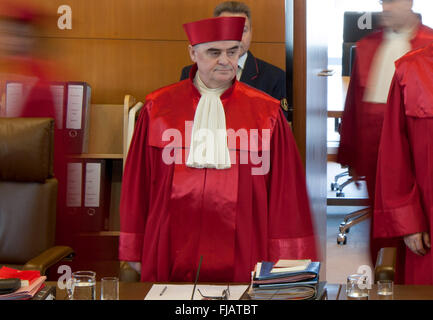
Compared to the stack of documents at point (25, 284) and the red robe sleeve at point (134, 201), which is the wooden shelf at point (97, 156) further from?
the stack of documents at point (25, 284)

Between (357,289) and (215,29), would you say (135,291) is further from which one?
(215,29)

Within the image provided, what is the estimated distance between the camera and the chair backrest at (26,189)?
193 cm

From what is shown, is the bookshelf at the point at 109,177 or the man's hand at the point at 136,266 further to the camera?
the bookshelf at the point at 109,177

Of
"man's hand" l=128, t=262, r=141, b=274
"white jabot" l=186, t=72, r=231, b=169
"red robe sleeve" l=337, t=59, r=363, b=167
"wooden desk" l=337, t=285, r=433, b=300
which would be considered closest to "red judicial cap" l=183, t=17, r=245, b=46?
"white jabot" l=186, t=72, r=231, b=169

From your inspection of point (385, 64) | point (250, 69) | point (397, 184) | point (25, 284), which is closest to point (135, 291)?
point (25, 284)

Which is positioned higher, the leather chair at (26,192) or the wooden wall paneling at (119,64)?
the wooden wall paneling at (119,64)

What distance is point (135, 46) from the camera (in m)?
2.80

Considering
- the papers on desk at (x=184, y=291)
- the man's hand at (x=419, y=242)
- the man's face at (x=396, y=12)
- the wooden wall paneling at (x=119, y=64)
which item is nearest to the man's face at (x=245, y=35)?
the wooden wall paneling at (x=119, y=64)

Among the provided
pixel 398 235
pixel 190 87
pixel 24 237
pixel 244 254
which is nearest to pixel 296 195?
pixel 244 254

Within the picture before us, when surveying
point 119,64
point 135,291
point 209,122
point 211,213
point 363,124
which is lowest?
point 135,291

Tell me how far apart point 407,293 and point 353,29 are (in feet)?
5.26

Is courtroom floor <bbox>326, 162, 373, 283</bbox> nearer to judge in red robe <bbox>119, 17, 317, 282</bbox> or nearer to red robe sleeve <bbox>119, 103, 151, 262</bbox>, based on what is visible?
judge in red robe <bbox>119, 17, 317, 282</bbox>

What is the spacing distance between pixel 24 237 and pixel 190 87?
0.78 metres

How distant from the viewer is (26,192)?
201cm
